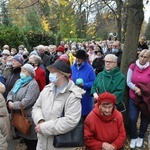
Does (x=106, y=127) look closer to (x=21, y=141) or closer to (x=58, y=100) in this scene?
(x=58, y=100)

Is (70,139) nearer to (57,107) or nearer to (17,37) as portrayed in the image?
(57,107)

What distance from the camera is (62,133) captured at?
10.3 feet

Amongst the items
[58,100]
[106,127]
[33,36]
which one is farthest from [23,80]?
[33,36]

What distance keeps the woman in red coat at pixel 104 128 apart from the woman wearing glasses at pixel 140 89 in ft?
4.74

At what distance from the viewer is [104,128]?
3518 millimetres

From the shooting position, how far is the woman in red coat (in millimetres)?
3471

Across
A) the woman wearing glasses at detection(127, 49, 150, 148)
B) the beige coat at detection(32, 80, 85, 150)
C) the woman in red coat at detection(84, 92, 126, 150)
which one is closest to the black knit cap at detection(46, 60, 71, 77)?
the beige coat at detection(32, 80, 85, 150)

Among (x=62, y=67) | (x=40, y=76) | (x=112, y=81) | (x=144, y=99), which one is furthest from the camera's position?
(x=40, y=76)

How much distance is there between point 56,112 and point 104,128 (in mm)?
748

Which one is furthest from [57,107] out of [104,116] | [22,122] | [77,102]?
[22,122]

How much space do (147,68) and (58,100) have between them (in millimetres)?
2394

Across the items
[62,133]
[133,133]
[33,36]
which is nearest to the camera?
[62,133]

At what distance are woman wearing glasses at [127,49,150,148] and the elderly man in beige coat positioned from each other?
1973 millimetres

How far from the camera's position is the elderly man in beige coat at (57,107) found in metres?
3.14
